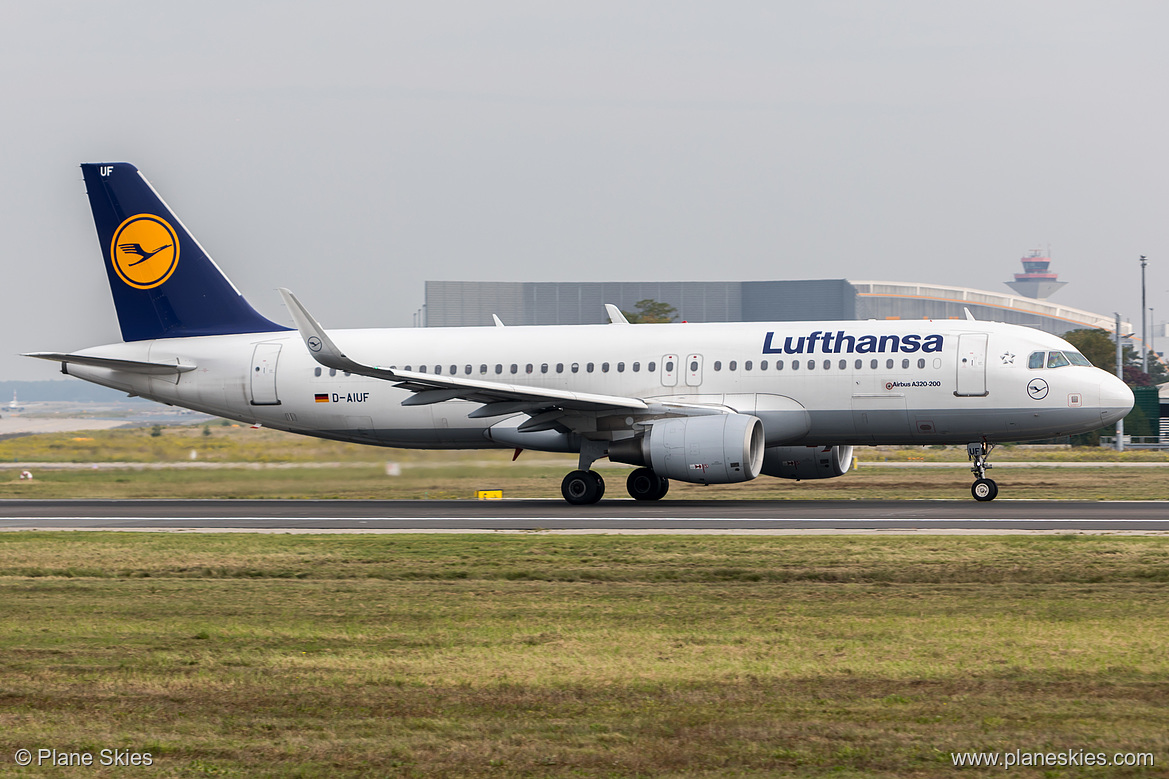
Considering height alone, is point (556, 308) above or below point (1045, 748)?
above

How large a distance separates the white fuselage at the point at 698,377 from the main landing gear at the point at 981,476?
816 millimetres

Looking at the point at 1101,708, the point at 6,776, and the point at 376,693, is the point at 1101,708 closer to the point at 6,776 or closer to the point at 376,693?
the point at 376,693

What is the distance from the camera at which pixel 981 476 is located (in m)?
25.8

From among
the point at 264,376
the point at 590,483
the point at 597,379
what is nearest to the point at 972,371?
the point at 597,379

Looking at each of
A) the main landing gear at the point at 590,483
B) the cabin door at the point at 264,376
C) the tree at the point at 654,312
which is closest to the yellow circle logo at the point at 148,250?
the cabin door at the point at 264,376

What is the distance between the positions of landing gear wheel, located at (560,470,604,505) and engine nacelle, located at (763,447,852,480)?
4.32 m

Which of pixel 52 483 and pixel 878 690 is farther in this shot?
pixel 52 483

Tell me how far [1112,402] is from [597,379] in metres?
10.7

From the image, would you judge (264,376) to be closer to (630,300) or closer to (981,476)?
(981,476)

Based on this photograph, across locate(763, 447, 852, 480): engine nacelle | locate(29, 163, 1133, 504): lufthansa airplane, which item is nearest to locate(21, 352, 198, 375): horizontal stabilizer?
locate(29, 163, 1133, 504): lufthansa airplane

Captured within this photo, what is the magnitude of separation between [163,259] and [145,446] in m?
5.28

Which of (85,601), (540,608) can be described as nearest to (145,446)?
(85,601)

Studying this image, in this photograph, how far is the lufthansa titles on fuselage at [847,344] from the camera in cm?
2538

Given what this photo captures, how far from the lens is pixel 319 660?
31.7ft
